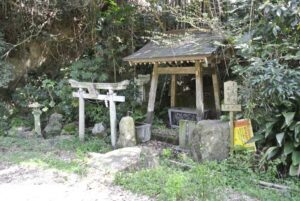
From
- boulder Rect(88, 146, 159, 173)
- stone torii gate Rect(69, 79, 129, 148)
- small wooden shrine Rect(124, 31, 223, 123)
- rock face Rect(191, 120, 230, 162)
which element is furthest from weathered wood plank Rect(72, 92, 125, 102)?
rock face Rect(191, 120, 230, 162)

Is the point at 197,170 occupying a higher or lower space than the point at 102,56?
lower

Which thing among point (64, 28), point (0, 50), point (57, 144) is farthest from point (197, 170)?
point (64, 28)

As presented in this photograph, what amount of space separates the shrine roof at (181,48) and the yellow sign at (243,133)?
Answer: 1.35 meters

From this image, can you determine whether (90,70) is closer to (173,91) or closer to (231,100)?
(173,91)

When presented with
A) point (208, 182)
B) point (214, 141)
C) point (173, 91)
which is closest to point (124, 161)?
point (208, 182)

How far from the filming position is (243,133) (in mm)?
5293

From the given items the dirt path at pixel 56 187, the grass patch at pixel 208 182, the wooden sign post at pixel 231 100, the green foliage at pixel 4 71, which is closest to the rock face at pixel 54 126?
the green foliage at pixel 4 71

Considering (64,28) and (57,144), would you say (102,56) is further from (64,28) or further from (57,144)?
(57,144)

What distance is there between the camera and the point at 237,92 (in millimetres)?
5441

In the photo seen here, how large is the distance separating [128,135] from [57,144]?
1.60 m

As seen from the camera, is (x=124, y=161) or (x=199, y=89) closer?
(x=124, y=161)

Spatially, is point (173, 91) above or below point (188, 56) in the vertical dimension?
below

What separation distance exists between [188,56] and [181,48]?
0.56 meters

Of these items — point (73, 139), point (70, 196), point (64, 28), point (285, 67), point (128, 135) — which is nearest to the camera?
point (70, 196)
